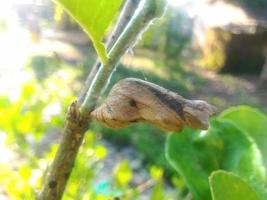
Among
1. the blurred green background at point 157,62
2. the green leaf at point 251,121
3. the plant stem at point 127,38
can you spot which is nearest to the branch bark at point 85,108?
the plant stem at point 127,38

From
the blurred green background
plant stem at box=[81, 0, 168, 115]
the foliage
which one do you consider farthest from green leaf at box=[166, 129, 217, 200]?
the blurred green background

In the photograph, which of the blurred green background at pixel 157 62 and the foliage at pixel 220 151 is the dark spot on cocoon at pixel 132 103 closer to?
the foliage at pixel 220 151

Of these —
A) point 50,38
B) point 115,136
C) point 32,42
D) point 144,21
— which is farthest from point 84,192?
point 50,38

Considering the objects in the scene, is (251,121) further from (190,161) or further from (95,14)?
(95,14)

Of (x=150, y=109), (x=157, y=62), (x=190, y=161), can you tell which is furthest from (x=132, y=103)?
(x=157, y=62)

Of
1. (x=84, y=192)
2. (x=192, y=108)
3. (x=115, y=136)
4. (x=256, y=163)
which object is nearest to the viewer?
(x=192, y=108)

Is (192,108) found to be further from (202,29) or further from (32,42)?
(202,29)
